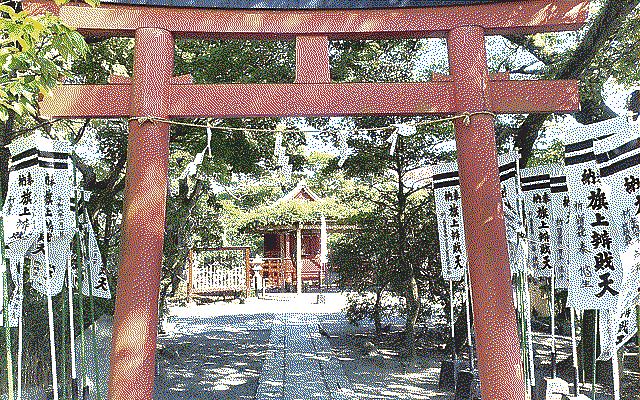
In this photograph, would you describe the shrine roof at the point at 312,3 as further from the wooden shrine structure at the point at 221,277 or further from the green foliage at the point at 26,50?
the wooden shrine structure at the point at 221,277

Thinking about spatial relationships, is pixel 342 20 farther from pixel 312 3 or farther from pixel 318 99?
pixel 318 99

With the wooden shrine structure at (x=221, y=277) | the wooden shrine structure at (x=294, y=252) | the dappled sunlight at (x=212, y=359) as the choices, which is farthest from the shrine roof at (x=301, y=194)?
the dappled sunlight at (x=212, y=359)

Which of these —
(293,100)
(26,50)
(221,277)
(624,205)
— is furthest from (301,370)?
(221,277)

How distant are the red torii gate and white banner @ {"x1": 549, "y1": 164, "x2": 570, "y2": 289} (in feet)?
5.29

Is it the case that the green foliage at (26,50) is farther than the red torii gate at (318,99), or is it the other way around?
the red torii gate at (318,99)

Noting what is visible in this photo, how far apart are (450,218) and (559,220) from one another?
116cm

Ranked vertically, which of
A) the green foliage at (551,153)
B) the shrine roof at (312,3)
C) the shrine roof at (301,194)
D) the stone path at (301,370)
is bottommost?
the stone path at (301,370)

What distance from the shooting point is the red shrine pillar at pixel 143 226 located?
13.3 feet

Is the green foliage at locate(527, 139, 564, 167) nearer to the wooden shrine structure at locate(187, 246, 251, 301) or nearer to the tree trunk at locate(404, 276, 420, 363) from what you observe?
the tree trunk at locate(404, 276, 420, 363)

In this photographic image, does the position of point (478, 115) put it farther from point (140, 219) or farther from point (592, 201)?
point (140, 219)

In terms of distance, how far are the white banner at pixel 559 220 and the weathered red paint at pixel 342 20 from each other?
1879mm

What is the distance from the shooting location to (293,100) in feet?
14.4

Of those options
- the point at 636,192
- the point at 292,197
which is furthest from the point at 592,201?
the point at 292,197

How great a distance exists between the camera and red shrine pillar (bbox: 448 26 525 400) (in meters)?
4.12
